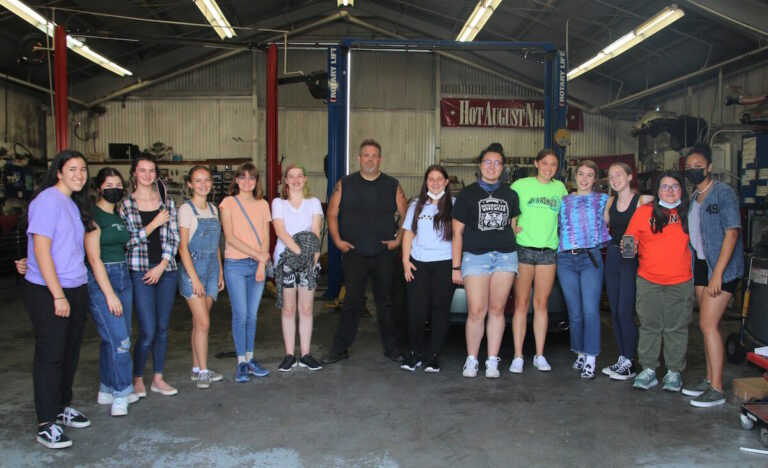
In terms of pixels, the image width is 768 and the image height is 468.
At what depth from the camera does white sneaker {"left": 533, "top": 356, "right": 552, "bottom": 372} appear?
172 inches

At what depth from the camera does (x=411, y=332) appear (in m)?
4.42

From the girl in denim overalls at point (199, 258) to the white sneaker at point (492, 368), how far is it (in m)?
2.00

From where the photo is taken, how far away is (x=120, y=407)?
11.3 feet

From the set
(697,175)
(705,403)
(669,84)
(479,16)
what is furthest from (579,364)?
(669,84)

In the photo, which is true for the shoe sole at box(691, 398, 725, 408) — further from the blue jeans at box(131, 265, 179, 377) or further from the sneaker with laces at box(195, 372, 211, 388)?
the blue jeans at box(131, 265, 179, 377)

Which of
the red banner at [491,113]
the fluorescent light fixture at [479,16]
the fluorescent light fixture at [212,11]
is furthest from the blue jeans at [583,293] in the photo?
the red banner at [491,113]

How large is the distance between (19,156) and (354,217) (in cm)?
940

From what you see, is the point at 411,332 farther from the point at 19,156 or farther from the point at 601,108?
the point at 601,108

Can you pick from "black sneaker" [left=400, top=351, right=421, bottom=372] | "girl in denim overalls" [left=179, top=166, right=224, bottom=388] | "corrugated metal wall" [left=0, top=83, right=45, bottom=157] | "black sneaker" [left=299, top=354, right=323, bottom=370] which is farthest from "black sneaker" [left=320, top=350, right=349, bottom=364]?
"corrugated metal wall" [left=0, top=83, right=45, bottom=157]

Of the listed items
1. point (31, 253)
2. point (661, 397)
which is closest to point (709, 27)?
point (661, 397)

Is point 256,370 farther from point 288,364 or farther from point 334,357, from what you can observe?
point 334,357

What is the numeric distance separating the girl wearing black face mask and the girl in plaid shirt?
0.26ft

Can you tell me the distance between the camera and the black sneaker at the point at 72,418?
3.25m

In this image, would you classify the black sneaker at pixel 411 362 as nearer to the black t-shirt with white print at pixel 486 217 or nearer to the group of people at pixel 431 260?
the group of people at pixel 431 260
